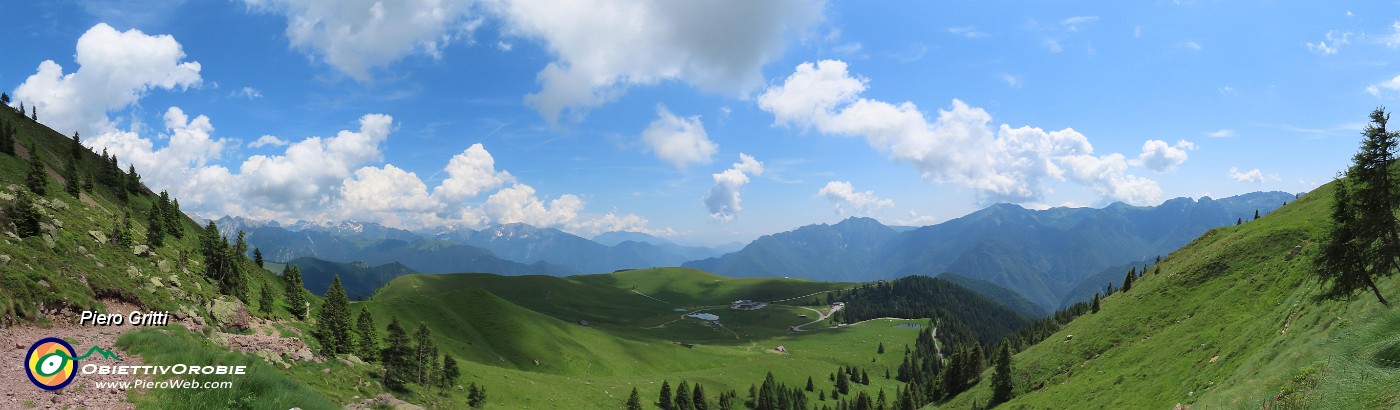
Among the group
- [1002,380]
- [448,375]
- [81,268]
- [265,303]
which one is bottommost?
[1002,380]

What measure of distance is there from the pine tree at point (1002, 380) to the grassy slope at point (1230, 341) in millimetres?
1965

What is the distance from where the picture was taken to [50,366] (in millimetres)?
14133

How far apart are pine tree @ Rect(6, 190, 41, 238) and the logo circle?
23781mm

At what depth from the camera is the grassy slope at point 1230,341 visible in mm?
17125

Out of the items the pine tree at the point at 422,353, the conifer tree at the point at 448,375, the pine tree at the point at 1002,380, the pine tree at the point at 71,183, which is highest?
the pine tree at the point at 71,183

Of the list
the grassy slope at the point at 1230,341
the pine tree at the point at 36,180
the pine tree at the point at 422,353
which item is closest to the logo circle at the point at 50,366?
the grassy slope at the point at 1230,341

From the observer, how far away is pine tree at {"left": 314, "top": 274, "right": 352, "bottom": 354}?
49344mm

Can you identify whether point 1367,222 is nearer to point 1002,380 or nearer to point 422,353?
point 1002,380

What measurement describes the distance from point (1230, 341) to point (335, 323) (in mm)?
97012

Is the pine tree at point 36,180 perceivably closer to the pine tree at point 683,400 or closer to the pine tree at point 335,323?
the pine tree at point 335,323

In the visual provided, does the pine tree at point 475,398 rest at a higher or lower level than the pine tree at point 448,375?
lower

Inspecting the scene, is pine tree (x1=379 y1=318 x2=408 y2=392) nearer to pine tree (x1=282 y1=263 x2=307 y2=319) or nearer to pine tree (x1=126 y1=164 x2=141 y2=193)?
pine tree (x1=282 y1=263 x2=307 y2=319)

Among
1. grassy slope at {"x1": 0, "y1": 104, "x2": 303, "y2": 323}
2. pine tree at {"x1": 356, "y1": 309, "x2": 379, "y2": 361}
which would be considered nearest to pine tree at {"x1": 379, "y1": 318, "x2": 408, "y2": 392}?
pine tree at {"x1": 356, "y1": 309, "x2": 379, "y2": 361}

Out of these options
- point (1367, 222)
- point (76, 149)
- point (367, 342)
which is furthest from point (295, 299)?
point (1367, 222)
